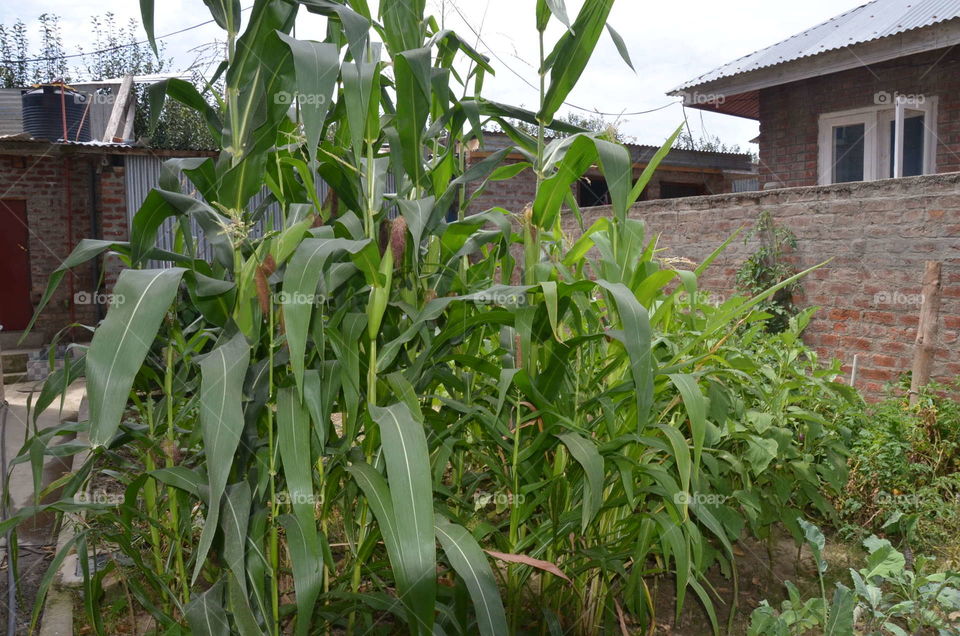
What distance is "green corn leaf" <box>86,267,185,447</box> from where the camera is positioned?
1.09 m

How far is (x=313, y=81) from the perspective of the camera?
1235 mm

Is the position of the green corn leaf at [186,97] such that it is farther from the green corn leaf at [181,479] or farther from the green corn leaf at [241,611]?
the green corn leaf at [241,611]

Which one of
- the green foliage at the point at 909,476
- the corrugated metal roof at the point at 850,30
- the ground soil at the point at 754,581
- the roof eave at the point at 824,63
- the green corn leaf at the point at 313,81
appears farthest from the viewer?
the corrugated metal roof at the point at 850,30

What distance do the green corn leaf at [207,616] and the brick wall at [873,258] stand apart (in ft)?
13.1

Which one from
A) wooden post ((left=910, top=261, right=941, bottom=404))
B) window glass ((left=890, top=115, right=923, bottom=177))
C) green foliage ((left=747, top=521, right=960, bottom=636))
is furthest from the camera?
window glass ((left=890, top=115, right=923, bottom=177))

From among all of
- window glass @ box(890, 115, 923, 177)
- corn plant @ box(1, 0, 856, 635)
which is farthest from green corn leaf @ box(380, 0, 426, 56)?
window glass @ box(890, 115, 923, 177)

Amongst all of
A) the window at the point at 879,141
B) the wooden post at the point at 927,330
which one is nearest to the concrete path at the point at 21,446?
the wooden post at the point at 927,330

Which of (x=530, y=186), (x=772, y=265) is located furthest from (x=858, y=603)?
(x=530, y=186)

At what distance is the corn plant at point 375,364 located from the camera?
48.8 inches

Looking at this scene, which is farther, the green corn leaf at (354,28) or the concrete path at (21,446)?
the concrete path at (21,446)

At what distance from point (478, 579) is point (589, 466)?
33 centimetres

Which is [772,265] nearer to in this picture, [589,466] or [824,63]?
[824,63]

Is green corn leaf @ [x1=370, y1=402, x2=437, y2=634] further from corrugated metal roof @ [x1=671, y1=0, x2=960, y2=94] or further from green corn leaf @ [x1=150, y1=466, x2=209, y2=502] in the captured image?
corrugated metal roof @ [x1=671, y1=0, x2=960, y2=94]

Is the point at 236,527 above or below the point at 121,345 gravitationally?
below
